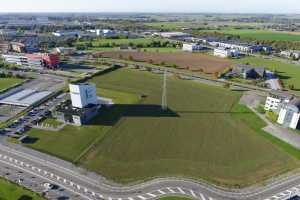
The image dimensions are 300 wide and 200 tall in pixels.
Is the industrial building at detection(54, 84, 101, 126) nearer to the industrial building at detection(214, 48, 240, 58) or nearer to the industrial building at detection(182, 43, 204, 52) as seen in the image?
the industrial building at detection(214, 48, 240, 58)

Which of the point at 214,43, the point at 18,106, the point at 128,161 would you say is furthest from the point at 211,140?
the point at 214,43

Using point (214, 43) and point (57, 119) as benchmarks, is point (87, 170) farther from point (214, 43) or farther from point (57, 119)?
point (214, 43)

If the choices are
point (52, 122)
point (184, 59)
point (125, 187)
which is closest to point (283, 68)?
point (184, 59)

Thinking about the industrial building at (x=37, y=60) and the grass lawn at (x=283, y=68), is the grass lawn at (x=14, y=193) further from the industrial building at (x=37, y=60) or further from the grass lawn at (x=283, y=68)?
the grass lawn at (x=283, y=68)

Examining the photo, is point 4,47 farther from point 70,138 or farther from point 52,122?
point 70,138

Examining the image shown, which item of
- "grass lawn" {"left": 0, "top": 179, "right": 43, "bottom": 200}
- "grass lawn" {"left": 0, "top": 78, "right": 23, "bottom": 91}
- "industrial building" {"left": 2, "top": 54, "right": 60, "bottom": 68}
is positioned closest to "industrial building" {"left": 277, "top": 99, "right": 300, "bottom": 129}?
"grass lawn" {"left": 0, "top": 179, "right": 43, "bottom": 200}
